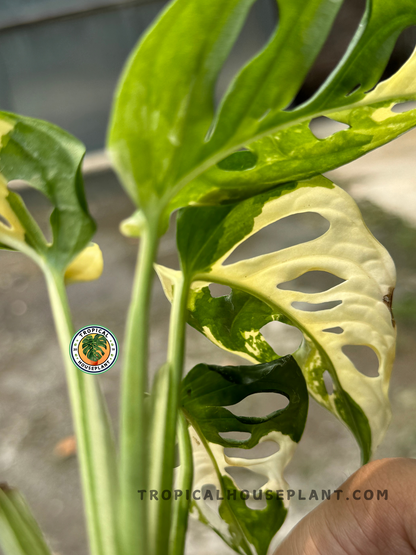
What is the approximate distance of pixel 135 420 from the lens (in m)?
0.19

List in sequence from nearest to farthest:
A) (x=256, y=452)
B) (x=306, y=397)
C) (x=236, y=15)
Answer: (x=236, y=15), (x=306, y=397), (x=256, y=452)

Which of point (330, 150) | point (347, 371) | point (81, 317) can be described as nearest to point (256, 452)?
point (81, 317)

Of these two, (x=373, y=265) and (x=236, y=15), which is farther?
(x=373, y=265)

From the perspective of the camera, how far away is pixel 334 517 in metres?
0.23

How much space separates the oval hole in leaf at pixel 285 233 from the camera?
1.15 meters

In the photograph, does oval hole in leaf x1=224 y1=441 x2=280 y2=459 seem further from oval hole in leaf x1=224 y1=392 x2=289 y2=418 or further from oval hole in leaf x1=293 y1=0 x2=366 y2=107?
oval hole in leaf x1=293 y1=0 x2=366 y2=107

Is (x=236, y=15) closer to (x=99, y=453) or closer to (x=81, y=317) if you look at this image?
(x=99, y=453)

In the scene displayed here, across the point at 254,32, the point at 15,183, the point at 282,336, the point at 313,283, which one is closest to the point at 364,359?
the point at 282,336

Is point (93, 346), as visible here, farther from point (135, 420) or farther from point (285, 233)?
point (285, 233)

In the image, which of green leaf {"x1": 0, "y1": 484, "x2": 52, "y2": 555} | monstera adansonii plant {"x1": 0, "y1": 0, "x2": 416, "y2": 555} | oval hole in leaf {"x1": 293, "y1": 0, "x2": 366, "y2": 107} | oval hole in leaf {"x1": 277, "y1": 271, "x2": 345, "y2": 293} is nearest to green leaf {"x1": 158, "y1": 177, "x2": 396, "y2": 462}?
monstera adansonii plant {"x1": 0, "y1": 0, "x2": 416, "y2": 555}

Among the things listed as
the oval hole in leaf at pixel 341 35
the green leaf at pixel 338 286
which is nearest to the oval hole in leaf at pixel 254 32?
the oval hole in leaf at pixel 341 35

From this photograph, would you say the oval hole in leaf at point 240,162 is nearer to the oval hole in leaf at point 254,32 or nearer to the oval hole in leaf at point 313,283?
the oval hole in leaf at point 313,283

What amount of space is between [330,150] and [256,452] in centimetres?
70

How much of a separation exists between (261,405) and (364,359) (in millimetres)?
214
